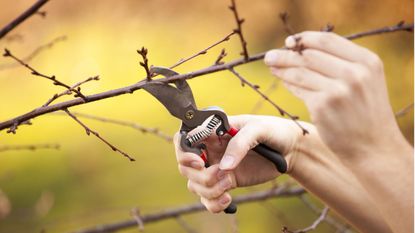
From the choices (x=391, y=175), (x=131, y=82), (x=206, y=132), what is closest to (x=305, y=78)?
(x=391, y=175)

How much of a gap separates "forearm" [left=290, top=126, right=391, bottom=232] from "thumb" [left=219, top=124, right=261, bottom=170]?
0.60 feet

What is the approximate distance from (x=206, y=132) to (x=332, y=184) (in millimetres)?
425

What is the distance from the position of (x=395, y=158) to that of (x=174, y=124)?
3.49 m

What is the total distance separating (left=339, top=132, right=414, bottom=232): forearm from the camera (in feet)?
3.40

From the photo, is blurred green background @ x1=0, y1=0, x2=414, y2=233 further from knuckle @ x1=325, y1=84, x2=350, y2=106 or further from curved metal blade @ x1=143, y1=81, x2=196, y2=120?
knuckle @ x1=325, y1=84, x2=350, y2=106

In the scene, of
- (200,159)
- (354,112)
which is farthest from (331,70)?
(200,159)

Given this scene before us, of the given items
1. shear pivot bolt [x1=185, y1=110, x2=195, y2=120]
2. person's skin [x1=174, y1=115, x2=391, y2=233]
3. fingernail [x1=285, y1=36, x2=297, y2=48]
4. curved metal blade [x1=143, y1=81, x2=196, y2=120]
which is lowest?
person's skin [x1=174, y1=115, x2=391, y2=233]

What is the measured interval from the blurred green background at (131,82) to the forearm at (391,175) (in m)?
2.95

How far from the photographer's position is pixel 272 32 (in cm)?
436

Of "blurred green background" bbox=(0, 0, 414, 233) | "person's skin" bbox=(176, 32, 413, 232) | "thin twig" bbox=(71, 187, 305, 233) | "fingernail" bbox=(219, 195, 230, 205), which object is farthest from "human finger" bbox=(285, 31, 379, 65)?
"blurred green background" bbox=(0, 0, 414, 233)

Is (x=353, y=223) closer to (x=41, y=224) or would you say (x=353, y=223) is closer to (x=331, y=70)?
(x=331, y=70)

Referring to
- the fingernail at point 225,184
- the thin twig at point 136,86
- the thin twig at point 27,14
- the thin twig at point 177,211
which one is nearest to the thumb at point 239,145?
the fingernail at point 225,184

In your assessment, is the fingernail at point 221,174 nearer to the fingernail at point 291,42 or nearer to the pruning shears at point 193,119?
the pruning shears at point 193,119

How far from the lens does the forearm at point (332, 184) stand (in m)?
1.50
